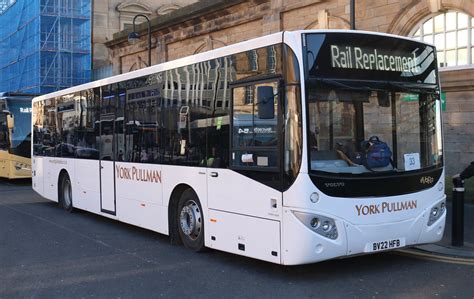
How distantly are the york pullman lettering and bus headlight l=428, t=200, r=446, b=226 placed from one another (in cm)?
173

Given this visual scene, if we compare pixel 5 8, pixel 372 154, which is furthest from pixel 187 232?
pixel 5 8

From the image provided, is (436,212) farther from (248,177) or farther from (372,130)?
(248,177)

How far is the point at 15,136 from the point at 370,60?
53.3 ft

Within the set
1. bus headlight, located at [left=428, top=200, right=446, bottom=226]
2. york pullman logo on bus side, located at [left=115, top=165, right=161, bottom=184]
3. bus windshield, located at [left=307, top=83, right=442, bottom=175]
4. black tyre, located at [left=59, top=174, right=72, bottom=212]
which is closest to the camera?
bus windshield, located at [left=307, top=83, right=442, bottom=175]

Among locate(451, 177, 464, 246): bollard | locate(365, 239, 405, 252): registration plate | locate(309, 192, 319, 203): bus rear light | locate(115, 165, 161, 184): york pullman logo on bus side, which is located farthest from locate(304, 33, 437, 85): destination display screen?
locate(115, 165, 161, 184): york pullman logo on bus side

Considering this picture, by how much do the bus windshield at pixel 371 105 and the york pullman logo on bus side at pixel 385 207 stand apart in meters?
0.38

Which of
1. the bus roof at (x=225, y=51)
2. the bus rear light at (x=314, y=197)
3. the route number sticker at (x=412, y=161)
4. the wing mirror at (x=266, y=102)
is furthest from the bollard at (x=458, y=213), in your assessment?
the wing mirror at (x=266, y=102)

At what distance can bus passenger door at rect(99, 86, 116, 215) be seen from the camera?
1035cm

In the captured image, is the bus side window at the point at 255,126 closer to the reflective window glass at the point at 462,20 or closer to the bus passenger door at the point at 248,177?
the bus passenger door at the point at 248,177

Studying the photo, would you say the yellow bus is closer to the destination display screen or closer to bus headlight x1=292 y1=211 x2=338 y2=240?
the destination display screen

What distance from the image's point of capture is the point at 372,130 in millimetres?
6664

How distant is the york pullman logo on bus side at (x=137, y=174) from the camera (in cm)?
889

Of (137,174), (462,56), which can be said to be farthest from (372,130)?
(462,56)

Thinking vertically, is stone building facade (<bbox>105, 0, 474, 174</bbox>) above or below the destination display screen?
above
